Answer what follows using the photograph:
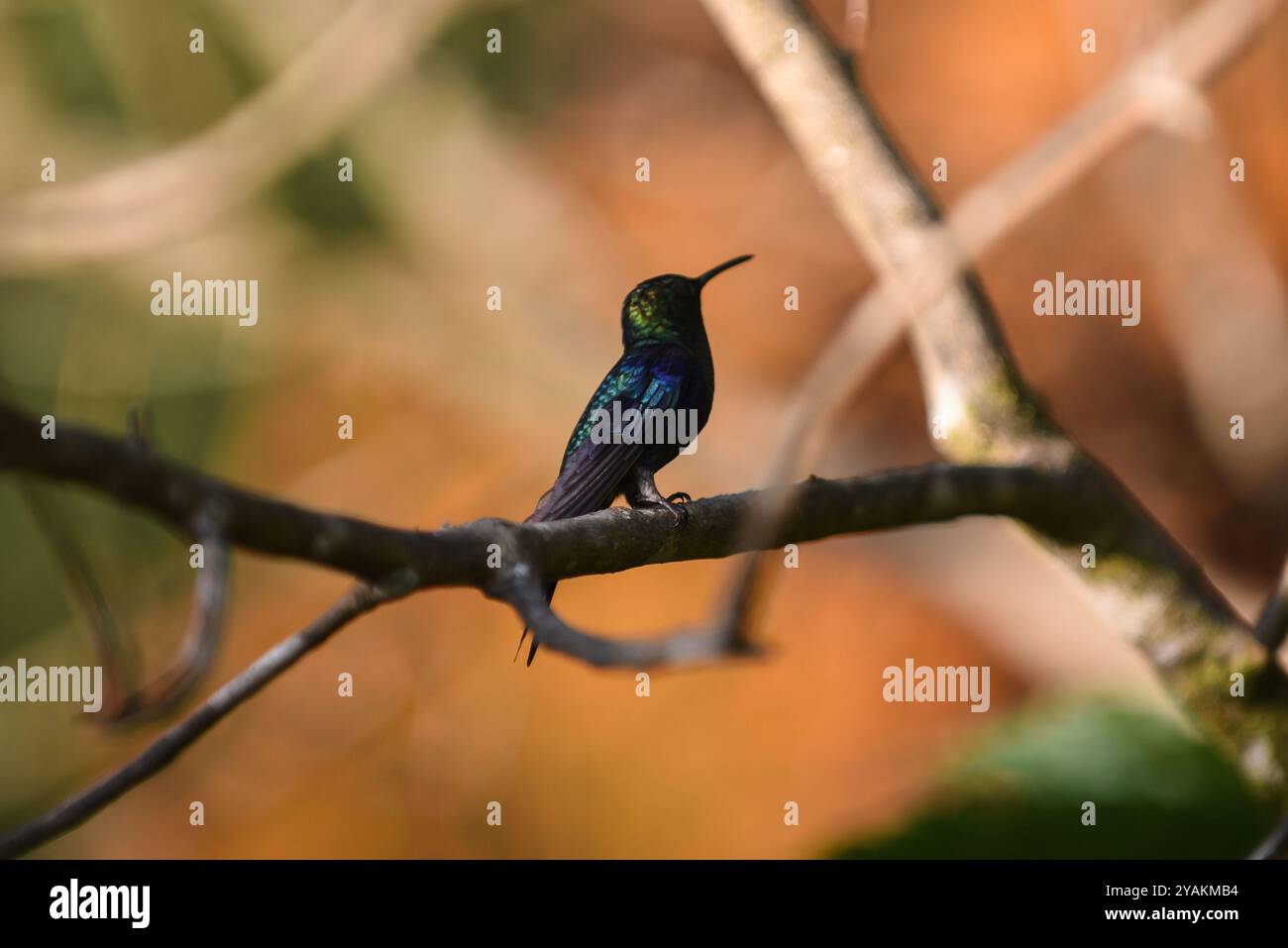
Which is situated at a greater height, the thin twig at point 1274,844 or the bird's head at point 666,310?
the bird's head at point 666,310

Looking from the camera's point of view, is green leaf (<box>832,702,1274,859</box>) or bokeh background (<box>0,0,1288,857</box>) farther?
bokeh background (<box>0,0,1288,857</box>)

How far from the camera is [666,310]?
2660 mm

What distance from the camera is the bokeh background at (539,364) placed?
490 cm

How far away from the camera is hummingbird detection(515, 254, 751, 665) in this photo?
6.07ft

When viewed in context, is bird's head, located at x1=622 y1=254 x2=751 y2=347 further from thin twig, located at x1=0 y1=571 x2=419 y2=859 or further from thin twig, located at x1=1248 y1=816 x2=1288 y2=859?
thin twig, located at x1=0 y1=571 x2=419 y2=859

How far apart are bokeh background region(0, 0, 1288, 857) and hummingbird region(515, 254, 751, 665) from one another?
6.59ft

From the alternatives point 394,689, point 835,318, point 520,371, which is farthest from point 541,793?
point 835,318

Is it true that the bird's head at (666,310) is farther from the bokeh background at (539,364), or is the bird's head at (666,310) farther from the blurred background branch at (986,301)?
the bokeh background at (539,364)

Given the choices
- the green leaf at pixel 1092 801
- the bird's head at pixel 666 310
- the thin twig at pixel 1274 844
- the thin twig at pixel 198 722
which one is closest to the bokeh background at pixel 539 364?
the bird's head at pixel 666 310

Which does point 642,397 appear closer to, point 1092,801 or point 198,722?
point 1092,801

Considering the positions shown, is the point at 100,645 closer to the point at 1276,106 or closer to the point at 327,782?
the point at 327,782

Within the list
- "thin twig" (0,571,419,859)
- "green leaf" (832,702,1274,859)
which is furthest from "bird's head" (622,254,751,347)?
"thin twig" (0,571,419,859)

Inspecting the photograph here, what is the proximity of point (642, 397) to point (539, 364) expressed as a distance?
303 cm

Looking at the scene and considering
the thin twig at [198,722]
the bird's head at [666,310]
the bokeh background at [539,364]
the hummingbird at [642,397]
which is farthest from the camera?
the bokeh background at [539,364]
